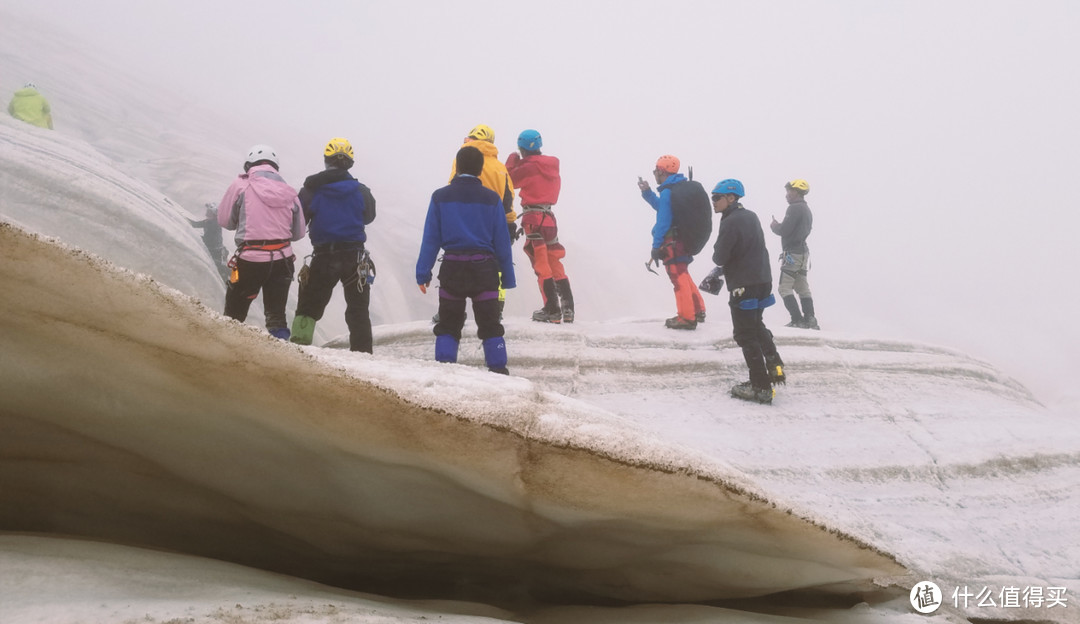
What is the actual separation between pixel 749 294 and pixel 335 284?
13.7 ft

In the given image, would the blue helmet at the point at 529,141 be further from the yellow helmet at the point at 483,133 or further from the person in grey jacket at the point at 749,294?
the person in grey jacket at the point at 749,294

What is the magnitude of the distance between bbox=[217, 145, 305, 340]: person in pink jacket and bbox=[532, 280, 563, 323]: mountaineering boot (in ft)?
11.1

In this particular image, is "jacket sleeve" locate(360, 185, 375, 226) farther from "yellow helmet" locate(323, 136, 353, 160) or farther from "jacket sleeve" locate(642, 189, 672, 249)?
"jacket sleeve" locate(642, 189, 672, 249)

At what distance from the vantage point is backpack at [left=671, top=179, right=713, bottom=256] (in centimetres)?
803

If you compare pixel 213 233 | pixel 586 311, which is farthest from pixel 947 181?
pixel 213 233

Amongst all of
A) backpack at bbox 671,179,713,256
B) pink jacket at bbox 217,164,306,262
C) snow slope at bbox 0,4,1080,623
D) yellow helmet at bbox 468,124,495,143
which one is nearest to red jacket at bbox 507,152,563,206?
yellow helmet at bbox 468,124,495,143

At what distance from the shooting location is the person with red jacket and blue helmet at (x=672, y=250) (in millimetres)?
8078

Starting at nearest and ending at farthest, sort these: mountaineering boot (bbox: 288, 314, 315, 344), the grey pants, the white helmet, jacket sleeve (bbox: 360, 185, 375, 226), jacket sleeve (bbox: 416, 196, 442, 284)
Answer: jacket sleeve (bbox: 416, 196, 442, 284)
the white helmet
mountaineering boot (bbox: 288, 314, 315, 344)
jacket sleeve (bbox: 360, 185, 375, 226)
the grey pants

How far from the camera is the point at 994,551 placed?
13.8 feet

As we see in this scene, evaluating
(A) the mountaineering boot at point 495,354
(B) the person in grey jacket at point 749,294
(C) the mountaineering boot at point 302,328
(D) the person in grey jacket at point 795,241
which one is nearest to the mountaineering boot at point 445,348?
(A) the mountaineering boot at point 495,354

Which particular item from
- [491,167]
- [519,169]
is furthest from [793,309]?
[491,167]

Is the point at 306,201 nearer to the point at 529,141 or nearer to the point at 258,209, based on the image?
the point at 258,209

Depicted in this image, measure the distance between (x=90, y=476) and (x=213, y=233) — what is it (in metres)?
12.0

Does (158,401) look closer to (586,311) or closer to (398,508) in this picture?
(398,508)
